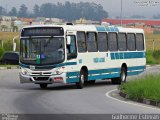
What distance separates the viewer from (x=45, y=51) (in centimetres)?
2448

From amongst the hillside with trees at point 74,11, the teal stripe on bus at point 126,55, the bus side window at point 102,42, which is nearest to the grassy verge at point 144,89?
the bus side window at point 102,42

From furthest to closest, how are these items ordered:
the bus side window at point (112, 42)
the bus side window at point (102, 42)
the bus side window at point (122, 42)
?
the bus side window at point (122, 42) < the bus side window at point (112, 42) < the bus side window at point (102, 42)

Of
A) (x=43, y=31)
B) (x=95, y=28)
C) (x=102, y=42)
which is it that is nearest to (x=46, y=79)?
(x=43, y=31)

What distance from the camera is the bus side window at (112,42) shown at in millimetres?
28953

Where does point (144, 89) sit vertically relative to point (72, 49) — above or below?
below

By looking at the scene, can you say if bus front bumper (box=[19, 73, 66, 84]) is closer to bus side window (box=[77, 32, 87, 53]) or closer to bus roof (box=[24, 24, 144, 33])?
bus side window (box=[77, 32, 87, 53])

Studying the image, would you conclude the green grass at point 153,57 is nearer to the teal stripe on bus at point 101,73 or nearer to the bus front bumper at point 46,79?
the teal stripe on bus at point 101,73

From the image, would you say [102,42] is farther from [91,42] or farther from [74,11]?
[74,11]

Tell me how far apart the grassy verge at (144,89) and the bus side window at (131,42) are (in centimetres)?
821

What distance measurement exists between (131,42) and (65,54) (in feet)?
25.1

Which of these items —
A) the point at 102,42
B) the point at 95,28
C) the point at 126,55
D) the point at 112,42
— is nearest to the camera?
the point at 95,28

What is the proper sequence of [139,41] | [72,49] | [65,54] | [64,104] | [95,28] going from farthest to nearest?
[139,41]
[95,28]
[72,49]
[65,54]
[64,104]

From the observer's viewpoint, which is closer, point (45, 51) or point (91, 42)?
point (45, 51)

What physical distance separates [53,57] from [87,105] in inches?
263
